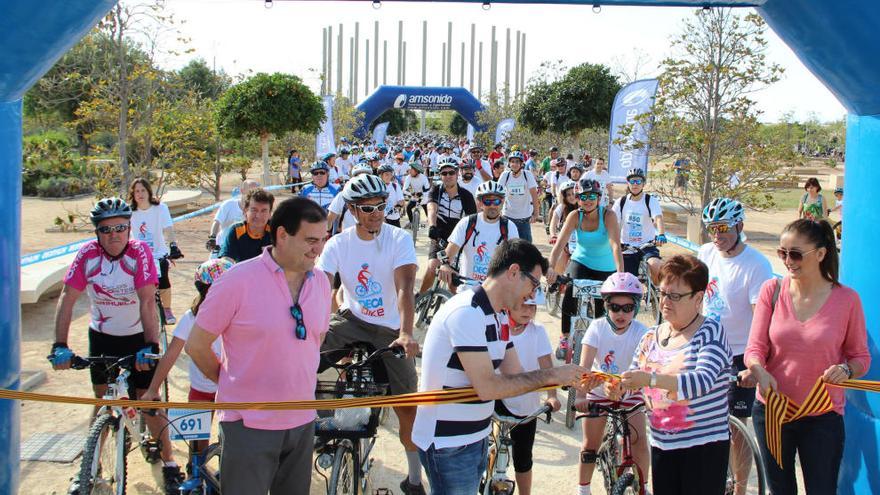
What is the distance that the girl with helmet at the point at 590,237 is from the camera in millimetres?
7652

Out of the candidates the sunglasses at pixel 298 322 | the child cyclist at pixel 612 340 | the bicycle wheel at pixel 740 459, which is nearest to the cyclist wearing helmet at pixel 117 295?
the sunglasses at pixel 298 322

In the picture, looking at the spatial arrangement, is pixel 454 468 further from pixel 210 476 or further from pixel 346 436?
pixel 210 476

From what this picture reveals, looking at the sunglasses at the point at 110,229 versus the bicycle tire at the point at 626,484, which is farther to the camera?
the sunglasses at the point at 110,229

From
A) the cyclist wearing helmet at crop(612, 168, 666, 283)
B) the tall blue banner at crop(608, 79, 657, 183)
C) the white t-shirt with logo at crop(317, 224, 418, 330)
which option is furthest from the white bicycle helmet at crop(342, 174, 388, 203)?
the tall blue banner at crop(608, 79, 657, 183)

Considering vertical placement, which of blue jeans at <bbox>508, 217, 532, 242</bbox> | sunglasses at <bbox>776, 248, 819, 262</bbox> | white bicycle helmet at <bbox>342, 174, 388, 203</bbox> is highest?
white bicycle helmet at <bbox>342, 174, 388, 203</bbox>

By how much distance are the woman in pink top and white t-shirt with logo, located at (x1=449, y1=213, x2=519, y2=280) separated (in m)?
3.39

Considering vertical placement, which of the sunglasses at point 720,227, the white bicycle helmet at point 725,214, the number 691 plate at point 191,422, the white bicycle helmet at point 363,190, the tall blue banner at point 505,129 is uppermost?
the tall blue banner at point 505,129

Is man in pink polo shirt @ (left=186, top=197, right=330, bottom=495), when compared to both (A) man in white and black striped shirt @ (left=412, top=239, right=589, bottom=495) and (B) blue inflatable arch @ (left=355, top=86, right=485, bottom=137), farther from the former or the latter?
(B) blue inflatable arch @ (left=355, top=86, right=485, bottom=137)

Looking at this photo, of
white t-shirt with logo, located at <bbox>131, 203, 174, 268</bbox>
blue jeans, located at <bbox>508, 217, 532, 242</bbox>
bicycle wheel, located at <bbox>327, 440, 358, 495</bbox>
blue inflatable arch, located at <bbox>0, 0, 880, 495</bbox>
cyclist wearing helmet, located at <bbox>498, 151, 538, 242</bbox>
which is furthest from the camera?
cyclist wearing helmet, located at <bbox>498, 151, 538, 242</bbox>

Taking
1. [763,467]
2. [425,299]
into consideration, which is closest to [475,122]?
[425,299]

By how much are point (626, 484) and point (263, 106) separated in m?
18.6

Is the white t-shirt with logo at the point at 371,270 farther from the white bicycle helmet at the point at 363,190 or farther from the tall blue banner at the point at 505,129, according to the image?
the tall blue banner at the point at 505,129

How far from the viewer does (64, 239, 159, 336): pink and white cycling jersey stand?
5.06 m

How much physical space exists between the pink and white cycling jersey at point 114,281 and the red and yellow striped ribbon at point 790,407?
3905 millimetres
